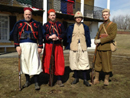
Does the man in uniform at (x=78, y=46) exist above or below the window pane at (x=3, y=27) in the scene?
below

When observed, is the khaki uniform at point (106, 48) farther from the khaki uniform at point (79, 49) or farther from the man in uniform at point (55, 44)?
the man in uniform at point (55, 44)

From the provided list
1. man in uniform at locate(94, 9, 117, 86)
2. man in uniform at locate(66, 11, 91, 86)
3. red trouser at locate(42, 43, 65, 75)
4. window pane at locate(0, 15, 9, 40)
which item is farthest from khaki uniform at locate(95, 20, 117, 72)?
window pane at locate(0, 15, 9, 40)

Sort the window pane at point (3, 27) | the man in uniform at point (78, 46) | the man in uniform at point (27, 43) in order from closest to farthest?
the man in uniform at point (27, 43) → the man in uniform at point (78, 46) → the window pane at point (3, 27)

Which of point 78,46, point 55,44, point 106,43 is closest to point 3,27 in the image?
point 55,44

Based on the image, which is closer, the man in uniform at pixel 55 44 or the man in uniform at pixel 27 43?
the man in uniform at pixel 27 43

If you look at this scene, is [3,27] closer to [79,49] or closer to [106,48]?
[79,49]

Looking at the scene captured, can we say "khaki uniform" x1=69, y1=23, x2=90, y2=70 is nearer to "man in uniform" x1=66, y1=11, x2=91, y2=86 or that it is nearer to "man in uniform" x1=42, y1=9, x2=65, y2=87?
"man in uniform" x1=66, y1=11, x2=91, y2=86

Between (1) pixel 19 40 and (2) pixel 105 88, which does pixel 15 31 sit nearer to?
(1) pixel 19 40

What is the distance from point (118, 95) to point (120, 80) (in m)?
1.08

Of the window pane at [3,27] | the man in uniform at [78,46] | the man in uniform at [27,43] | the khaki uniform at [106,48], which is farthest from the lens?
the window pane at [3,27]

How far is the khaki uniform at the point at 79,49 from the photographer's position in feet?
11.4

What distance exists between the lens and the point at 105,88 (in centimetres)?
333

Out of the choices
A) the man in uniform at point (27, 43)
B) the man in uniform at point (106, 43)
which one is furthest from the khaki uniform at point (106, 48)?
the man in uniform at point (27, 43)

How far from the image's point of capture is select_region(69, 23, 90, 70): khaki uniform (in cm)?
346
